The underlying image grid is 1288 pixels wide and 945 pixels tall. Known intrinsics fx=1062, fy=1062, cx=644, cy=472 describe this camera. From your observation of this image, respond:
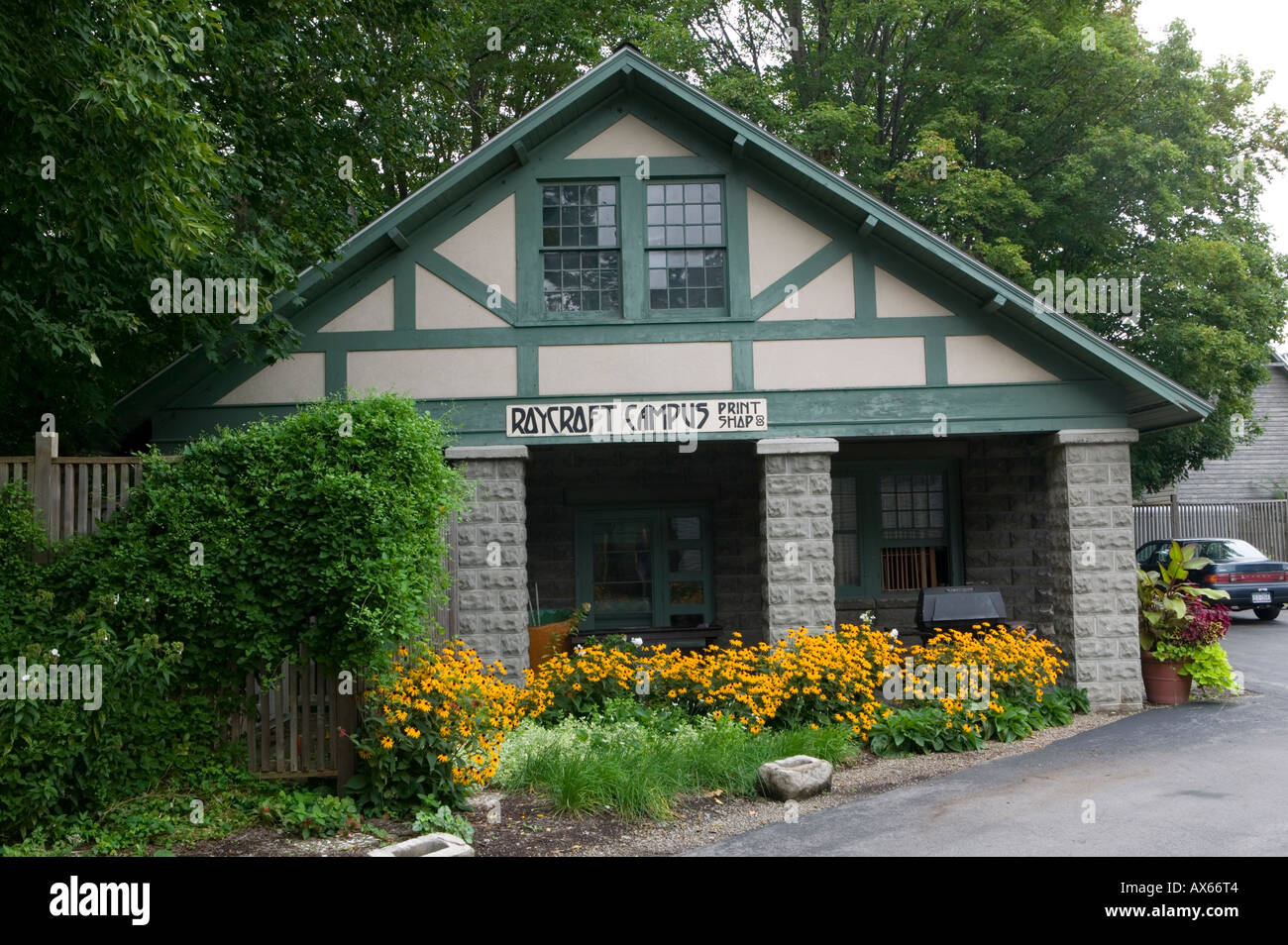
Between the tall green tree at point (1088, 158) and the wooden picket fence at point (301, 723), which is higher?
the tall green tree at point (1088, 158)

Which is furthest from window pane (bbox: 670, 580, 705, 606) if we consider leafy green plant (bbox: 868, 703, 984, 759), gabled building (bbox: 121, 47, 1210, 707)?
leafy green plant (bbox: 868, 703, 984, 759)

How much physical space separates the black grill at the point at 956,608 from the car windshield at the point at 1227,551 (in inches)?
447

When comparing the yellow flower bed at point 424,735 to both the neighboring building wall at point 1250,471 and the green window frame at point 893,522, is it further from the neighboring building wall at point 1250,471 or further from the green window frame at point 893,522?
the neighboring building wall at point 1250,471

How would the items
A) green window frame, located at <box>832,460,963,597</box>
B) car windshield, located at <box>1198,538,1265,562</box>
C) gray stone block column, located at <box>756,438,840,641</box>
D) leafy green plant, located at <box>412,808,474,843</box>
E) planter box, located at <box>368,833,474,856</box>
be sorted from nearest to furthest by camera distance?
planter box, located at <box>368,833,474,856</box> < leafy green plant, located at <box>412,808,474,843</box> < gray stone block column, located at <box>756,438,840,641</box> < green window frame, located at <box>832,460,963,597</box> < car windshield, located at <box>1198,538,1265,562</box>

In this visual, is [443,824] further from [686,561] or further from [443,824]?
[686,561]

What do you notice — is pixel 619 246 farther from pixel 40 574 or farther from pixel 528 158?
pixel 40 574

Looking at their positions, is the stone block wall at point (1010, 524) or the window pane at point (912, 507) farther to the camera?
the window pane at point (912, 507)

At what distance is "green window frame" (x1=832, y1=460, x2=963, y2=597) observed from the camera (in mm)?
14758

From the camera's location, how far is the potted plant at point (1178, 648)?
1222 centimetres

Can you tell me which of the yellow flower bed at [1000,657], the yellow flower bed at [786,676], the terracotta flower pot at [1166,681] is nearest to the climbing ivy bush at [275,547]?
the yellow flower bed at [786,676]

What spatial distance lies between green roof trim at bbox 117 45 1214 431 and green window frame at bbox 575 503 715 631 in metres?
4.93

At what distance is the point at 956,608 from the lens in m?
12.4

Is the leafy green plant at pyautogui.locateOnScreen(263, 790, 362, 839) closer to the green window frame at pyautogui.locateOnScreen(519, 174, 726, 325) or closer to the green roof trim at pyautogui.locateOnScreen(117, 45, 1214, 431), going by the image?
the green roof trim at pyautogui.locateOnScreen(117, 45, 1214, 431)

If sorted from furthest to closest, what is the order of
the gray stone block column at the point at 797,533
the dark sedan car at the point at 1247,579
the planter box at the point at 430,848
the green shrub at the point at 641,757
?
1. the dark sedan car at the point at 1247,579
2. the gray stone block column at the point at 797,533
3. the green shrub at the point at 641,757
4. the planter box at the point at 430,848
